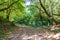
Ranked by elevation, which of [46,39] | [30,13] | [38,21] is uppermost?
[30,13]

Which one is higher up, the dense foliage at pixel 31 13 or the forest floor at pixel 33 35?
the dense foliage at pixel 31 13

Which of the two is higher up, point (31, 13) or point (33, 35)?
point (31, 13)

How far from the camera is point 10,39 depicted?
35.7 feet

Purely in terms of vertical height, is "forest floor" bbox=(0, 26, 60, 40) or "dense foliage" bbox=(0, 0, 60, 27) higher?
"dense foliage" bbox=(0, 0, 60, 27)

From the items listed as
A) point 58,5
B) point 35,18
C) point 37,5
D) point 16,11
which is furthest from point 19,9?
point 35,18

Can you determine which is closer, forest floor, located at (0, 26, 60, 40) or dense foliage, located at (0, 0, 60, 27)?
forest floor, located at (0, 26, 60, 40)

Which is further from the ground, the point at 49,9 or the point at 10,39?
the point at 49,9

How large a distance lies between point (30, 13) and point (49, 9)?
19.0ft

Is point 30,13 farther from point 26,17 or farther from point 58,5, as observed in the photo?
point 58,5

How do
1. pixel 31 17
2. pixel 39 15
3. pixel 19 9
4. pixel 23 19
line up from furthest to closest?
pixel 23 19, pixel 31 17, pixel 39 15, pixel 19 9

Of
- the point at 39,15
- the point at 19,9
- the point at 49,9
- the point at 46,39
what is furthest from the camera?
the point at 39,15

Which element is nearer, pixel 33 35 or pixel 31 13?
pixel 33 35

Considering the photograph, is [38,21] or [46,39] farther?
[38,21]

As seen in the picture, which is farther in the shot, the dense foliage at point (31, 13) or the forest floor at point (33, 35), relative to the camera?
the dense foliage at point (31, 13)
